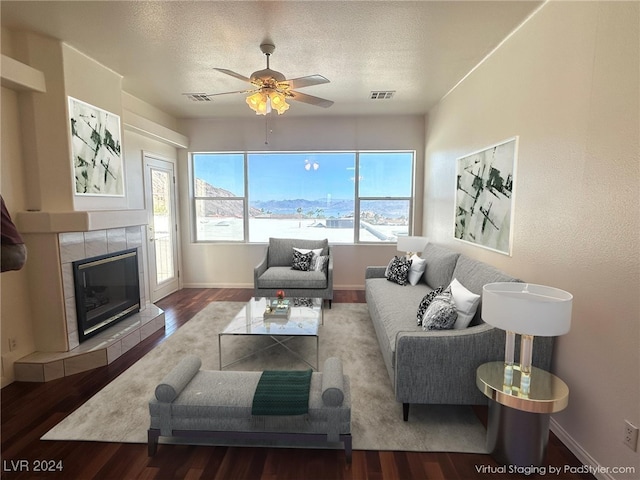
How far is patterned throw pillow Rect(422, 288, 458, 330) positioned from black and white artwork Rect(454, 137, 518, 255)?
0.81 m

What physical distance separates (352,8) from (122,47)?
212 centimetres

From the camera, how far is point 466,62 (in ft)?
10.4

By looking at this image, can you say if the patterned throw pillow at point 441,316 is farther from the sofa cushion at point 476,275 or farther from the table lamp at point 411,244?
the table lamp at point 411,244

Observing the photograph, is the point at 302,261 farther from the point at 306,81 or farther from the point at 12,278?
the point at 12,278

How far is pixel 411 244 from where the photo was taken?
442 cm

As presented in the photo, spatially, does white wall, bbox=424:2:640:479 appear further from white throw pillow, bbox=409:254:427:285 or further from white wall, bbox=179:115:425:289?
white wall, bbox=179:115:425:289

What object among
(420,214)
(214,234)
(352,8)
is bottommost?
(214,234)

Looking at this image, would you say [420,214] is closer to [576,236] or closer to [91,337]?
[576,236]

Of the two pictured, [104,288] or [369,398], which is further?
[104,288]

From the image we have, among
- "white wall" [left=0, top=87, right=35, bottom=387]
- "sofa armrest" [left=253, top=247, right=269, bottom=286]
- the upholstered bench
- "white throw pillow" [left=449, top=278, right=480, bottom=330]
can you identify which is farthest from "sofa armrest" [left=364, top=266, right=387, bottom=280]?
"white wall" [left=0, top=87, right=35, bottom=387]

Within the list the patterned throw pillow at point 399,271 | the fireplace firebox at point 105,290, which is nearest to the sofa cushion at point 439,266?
the patterned throw pillow at point 399,271

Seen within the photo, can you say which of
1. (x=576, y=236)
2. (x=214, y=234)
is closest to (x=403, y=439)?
(x=576, y=236)

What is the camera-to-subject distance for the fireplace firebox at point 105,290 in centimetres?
300

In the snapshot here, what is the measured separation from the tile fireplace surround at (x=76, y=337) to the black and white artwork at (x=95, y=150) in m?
0.47
